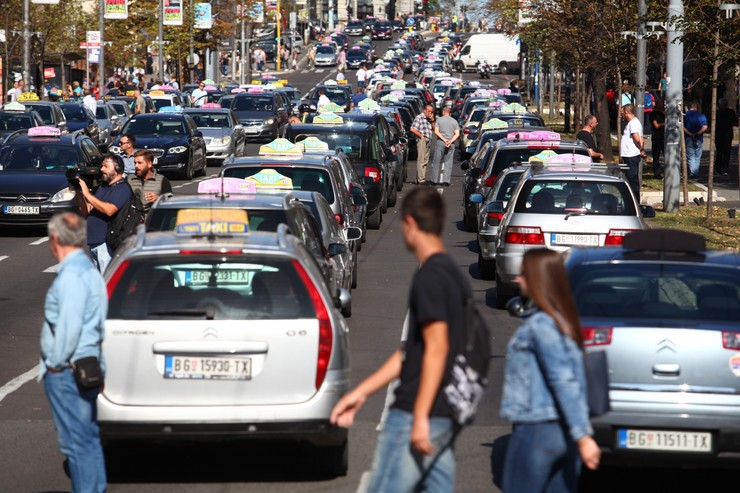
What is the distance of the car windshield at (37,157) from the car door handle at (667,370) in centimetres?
1739

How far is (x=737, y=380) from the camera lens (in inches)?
297

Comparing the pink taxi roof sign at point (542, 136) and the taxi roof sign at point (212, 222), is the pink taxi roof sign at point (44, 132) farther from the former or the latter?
the taxi roof sign at point (212, 222)

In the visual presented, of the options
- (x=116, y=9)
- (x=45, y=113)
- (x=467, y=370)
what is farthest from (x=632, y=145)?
(x=116, y=9)

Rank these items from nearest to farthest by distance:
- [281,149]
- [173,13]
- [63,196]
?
[281,149] < [63,196] < [173,13]

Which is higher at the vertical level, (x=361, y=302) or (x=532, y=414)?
(x=532, y=414)

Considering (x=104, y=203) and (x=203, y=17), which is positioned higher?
(x=203, y=17)

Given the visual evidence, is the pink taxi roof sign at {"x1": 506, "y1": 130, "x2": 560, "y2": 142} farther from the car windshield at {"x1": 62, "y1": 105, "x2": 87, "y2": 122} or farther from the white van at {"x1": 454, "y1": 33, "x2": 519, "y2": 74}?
the white van at {"x1": 454, "y1": 33, "x2": 519, "y2": 74}

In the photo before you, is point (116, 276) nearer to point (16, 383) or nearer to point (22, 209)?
point (16, 383)

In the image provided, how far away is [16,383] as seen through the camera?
11359mm

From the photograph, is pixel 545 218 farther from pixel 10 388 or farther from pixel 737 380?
pixel 737 380

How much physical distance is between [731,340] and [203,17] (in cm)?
7515

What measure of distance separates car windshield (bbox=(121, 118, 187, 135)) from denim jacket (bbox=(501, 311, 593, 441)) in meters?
29.7

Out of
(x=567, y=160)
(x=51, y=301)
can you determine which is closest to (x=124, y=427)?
(x=51, y=301)

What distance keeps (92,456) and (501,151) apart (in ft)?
48.4
